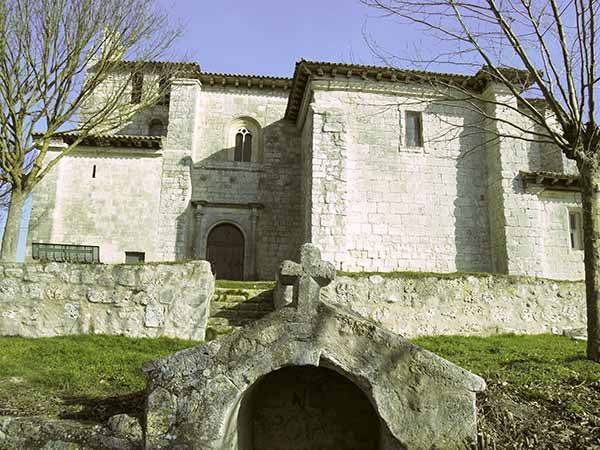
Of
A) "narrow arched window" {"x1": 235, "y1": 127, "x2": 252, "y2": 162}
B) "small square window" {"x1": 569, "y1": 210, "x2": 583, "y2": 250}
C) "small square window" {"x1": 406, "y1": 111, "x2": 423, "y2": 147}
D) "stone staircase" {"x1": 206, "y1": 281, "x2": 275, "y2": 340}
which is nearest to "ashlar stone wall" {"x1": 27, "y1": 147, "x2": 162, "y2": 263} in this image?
"narrow arched window" {"x1": 235, "y1": 127, "x2": 252, "y2": 162}

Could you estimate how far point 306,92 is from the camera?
16.2m

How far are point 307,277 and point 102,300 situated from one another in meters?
6.86

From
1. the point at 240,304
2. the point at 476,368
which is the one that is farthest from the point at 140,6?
the point at 476,368

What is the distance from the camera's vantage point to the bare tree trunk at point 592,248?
6773 mm

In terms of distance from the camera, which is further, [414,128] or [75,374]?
[414,128]

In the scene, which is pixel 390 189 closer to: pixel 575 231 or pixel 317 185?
pixel 317 185

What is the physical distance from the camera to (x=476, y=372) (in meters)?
6.20

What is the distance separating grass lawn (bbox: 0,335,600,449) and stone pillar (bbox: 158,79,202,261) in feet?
26.9

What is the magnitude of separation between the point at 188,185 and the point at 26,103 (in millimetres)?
6817

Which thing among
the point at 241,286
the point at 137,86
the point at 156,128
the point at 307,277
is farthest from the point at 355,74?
the point at 307,277

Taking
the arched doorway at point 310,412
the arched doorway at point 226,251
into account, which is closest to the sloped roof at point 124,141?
the arched doorway at point 226,251

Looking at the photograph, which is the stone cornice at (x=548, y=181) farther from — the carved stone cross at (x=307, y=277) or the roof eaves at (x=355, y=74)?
the carved stone cross at (x=307, y=277)

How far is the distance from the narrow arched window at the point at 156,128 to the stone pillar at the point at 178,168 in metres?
1.91

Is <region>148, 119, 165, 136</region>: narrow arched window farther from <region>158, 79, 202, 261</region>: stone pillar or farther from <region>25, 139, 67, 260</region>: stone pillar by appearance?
<region>25, 139, 67, 260</region>: stone pillar
